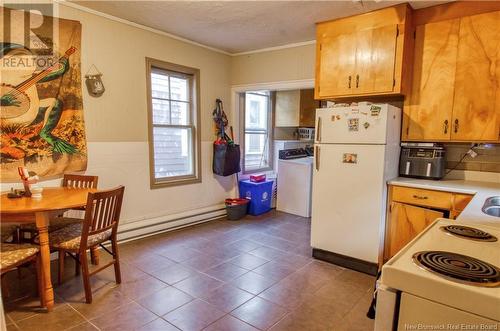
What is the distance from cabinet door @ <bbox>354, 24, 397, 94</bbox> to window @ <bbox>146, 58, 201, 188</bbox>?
2179mm

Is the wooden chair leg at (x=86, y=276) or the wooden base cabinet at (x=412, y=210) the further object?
the wooden base cabinet at (x=412, y=210)

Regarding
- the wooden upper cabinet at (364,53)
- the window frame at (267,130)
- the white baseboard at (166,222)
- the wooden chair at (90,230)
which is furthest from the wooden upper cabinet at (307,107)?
the wooden chair at (90,230)

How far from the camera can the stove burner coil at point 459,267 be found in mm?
801

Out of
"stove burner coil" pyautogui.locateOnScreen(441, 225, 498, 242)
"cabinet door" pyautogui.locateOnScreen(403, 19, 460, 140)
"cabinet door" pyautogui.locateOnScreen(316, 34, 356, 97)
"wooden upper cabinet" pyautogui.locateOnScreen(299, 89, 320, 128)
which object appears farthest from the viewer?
"wooden upper cabinet" pyautogui.locateOnScreen(299, 89, 320, 128)

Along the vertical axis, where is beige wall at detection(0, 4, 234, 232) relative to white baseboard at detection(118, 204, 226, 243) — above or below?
above

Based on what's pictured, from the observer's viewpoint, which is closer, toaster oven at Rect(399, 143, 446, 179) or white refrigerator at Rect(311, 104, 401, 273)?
white refrigerator at Rect(311, 104, 401, 273)

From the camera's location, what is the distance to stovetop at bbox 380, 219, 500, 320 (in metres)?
0.75

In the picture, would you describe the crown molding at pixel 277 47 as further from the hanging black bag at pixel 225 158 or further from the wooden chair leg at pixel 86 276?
the wooden chair leg at pixel 86 276

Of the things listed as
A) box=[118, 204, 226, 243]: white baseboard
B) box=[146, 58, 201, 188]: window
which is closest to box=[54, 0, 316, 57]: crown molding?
box=[146, 58, 201, 188]: window

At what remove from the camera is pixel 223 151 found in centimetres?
424

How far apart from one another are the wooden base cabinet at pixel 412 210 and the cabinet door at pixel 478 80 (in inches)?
24.7

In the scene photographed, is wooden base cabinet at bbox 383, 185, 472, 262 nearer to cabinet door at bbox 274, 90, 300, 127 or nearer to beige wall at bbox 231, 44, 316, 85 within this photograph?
beige wall at bbox 231, 44, 316, 85

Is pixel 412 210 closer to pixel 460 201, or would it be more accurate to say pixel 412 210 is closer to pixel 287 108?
pixel 460 201

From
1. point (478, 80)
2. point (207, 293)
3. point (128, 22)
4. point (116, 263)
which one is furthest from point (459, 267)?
point (128, 22)
